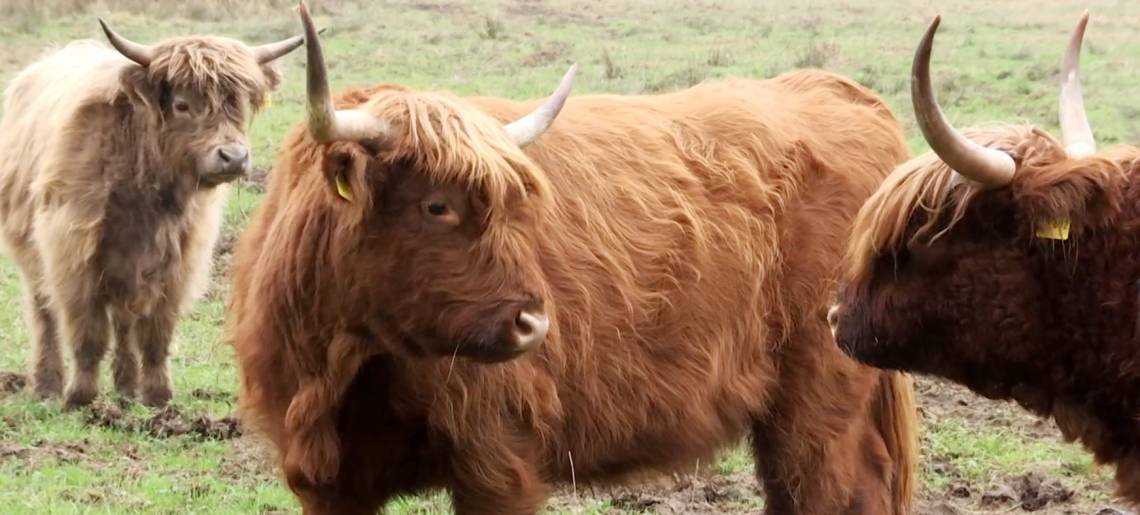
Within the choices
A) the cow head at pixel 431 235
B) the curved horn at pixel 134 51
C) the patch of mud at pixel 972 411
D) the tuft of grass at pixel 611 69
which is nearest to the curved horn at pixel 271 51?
the curved horn at pixel 134 51

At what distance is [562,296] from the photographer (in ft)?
12.4

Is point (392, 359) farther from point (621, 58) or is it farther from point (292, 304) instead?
point (621, 58)

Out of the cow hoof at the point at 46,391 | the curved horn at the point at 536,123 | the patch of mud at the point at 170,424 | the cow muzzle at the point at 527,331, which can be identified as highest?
the curved horn at the point at 536,123

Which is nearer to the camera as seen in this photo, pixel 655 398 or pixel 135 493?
pixel 655 398

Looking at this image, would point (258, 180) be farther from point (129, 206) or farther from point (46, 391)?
point (46, 391)

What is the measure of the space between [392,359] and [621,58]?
1225 cm

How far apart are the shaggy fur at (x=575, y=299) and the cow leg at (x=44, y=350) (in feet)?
9.32

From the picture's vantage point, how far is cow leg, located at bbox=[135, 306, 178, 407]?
6.20 metres

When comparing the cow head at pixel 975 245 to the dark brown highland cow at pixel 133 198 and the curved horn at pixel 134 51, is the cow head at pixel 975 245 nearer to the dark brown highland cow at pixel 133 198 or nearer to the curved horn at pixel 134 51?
the dark brown highland cow at pixel 133 198

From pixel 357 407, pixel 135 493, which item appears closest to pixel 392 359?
pixel 357 407

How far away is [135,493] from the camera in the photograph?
500 cm

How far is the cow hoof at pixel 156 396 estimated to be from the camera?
243 inches

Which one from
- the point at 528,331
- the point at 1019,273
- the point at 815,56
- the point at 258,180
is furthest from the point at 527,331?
the point at 815,56

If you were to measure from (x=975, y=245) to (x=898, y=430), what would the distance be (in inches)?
66.9
